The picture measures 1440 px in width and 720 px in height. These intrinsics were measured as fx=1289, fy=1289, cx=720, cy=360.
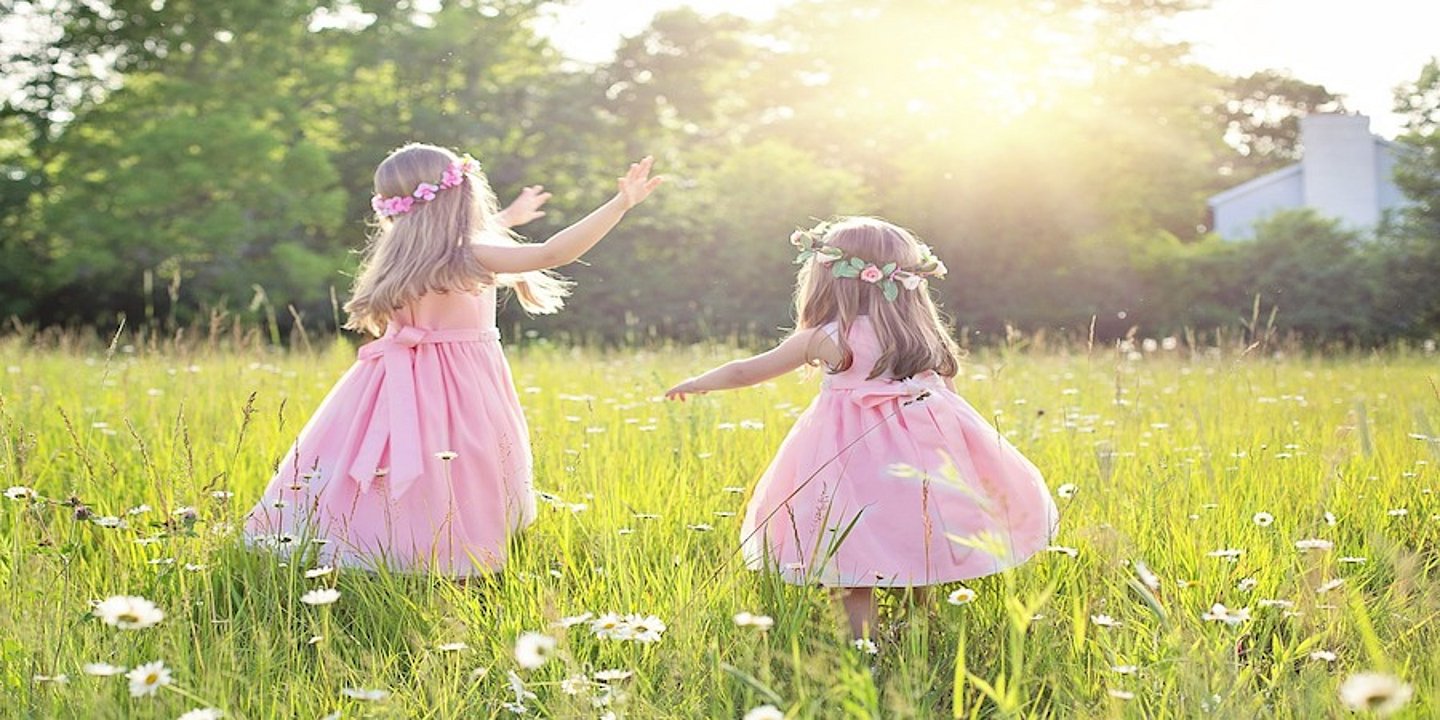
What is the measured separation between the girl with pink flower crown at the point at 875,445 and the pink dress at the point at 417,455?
0.76 metres

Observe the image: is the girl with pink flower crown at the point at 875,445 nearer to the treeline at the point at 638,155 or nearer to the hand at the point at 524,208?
the hand at the point at 524,208

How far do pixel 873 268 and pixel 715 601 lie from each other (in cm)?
102

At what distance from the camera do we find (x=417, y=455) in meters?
3.53

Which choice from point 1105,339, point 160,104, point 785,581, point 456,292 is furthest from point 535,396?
point 160,104

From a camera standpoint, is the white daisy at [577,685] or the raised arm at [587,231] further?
the raised arm at [587,231]

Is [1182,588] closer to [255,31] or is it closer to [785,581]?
[785,581]

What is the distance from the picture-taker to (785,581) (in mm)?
2984

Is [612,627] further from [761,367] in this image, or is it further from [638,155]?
[638,155]

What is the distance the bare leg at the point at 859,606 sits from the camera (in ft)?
9.79

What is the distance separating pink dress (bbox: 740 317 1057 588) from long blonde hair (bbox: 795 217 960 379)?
0.12 feet

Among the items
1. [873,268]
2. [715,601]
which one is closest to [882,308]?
[873,268]

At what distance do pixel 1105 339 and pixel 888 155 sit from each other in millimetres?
7527

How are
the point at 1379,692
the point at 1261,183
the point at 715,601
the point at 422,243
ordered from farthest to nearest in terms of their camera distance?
the point at 1261,183
the point at 422,243
the point at 715,601
the point at 1379,692

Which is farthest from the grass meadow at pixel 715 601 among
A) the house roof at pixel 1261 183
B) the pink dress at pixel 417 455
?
the house roof at pixel 1261 183
